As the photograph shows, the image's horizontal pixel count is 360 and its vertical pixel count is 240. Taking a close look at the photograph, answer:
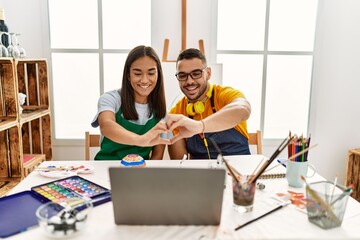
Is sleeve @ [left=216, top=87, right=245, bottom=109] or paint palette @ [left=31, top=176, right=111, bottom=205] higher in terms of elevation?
sleeve @ [left=216, top=87, right=245, bottom=109]

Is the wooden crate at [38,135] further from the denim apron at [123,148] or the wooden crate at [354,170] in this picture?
the wooden crate at [354,170]

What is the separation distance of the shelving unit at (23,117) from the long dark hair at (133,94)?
80cm

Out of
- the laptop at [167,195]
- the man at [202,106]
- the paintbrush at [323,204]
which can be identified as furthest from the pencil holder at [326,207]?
the man at [202,106]

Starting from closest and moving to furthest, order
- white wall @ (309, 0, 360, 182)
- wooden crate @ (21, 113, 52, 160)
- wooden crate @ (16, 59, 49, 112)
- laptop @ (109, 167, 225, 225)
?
laptop @ (109, 167, 225, 225)
wooden crate @ (16, 59, 49, 112)
wooden crate @ (21, 113, 52, 160)
white wall @ (309, 0, 360, 182)

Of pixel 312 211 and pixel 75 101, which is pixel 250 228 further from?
pixel 75 101

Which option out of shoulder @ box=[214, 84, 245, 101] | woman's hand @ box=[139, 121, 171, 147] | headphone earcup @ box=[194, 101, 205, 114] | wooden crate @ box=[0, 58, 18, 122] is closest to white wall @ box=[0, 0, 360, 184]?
wooden crate @ box=[0, 58, 18, 122]

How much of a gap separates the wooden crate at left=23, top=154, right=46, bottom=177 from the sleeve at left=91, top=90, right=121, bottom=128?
2.70ft

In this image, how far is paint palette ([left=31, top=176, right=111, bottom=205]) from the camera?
42.0 inches

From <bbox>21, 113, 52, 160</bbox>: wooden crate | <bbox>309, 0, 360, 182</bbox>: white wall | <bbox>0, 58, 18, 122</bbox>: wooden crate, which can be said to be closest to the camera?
<bbox>0, 58, 18, 122</bbox>: wooden crate

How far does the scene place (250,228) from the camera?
0.89 metres

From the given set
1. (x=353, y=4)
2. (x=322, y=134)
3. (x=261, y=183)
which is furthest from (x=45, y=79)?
(x=353, y=4)

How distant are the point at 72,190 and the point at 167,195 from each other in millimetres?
444

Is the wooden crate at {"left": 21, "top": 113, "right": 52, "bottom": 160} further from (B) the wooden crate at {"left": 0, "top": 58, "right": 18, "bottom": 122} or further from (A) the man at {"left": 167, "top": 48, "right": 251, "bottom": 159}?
(A) the man at {"left": 167, "top": 48, "right": 251, "bottom": 159}

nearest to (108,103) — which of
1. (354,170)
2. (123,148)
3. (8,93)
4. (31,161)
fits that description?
(123,148)
